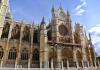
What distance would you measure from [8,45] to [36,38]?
24.8 ft

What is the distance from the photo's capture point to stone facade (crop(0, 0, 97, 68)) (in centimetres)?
3244

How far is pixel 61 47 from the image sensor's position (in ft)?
122

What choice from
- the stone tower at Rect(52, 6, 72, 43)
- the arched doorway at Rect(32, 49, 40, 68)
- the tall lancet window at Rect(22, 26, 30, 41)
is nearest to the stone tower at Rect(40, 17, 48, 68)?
the arched doorway at Rect(32, 49, 40, 68)

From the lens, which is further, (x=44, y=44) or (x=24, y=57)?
(x=44, y=44)

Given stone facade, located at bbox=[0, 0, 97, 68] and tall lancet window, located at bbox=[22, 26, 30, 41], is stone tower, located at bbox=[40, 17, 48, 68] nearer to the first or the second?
stone facade, located at bbox=[0, 0, 97, 68]

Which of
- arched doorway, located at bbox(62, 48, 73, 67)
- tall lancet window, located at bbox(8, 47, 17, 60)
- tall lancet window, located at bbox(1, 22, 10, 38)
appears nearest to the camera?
tall lancet window, located at bbox(8, 47, 17, 60)

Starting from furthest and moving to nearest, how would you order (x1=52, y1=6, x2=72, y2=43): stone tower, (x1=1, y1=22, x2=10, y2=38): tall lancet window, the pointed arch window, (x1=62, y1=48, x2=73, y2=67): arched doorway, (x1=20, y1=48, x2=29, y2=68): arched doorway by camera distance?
(x1=52, y1=6, x2=72, y2=43): stone tower
(x1=62, y1=48, x2=73, y2=67): arched doorway
(x1=1, y1=22, x2=10, y2=38): tall lancet window
the pointed arch window
(x1=20, y1=48, x2=29, y2=68): arched doorway

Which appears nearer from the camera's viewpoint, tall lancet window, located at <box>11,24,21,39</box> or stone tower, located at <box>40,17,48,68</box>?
stone tower, located at <box>40,17,48,68</box>

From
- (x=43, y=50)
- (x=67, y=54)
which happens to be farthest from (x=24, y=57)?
(x=67, y=54)

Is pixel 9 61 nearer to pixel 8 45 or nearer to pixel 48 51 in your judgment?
pixel 8 45

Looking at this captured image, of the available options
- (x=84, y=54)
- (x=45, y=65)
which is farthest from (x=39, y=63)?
(x=84, y=54)

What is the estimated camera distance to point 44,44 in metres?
34.2

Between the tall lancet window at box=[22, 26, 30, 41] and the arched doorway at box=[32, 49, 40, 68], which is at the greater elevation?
the tall lancet window at box=[22, 26, 30, 41]

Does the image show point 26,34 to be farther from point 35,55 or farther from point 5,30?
point 35,55
